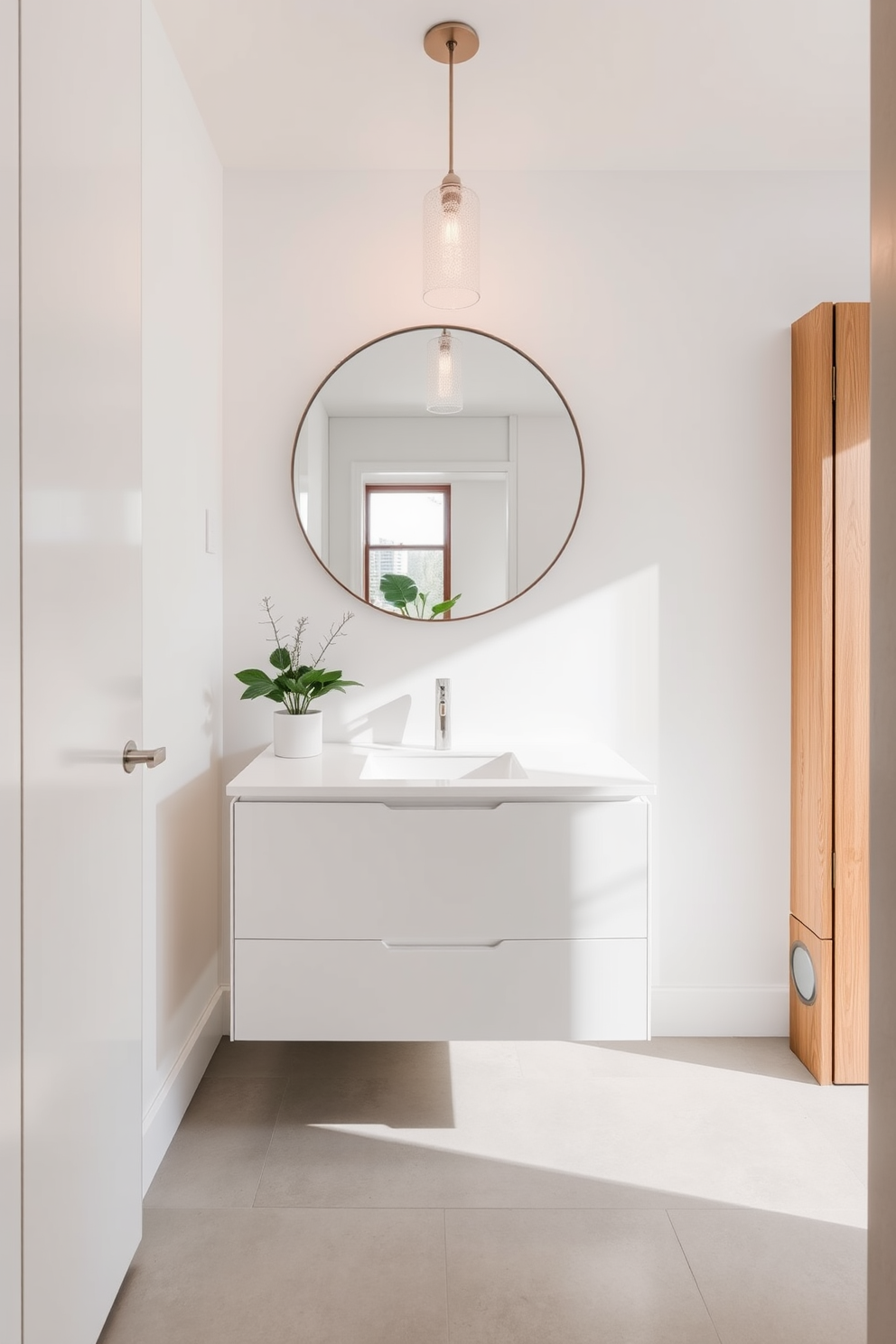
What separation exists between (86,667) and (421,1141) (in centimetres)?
132

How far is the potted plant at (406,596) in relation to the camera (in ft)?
8.20

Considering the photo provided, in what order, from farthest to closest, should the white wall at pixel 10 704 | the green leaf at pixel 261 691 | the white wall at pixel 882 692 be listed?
1. the green leaf at pixel 261 691
2. the white wall at pixel 10 704
3. the white wall at pixel 882 692

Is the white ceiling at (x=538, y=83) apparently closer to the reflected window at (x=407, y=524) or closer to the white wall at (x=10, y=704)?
the reflected window at (x=407, y=524)

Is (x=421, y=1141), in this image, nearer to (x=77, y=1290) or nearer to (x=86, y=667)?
(x=77, y=1290)

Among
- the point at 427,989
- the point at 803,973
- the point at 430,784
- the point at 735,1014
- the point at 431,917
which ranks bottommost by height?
the point at 735,1014

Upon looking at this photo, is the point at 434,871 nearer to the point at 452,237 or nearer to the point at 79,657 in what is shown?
the point at 79,657

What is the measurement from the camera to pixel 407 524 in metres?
2.48

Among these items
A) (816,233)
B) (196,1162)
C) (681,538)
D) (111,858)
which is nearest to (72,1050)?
(111,858)

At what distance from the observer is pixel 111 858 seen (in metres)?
1.44

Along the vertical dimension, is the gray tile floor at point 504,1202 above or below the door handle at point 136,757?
below

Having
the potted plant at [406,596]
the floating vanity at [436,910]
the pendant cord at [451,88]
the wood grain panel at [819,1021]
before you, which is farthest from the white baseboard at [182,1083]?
the pendant cord at [451,88]

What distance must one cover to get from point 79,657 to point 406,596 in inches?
50.9

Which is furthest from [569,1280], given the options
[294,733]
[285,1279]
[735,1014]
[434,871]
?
[294,733]

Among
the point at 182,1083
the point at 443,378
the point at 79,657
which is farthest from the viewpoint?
the point at 443,378
